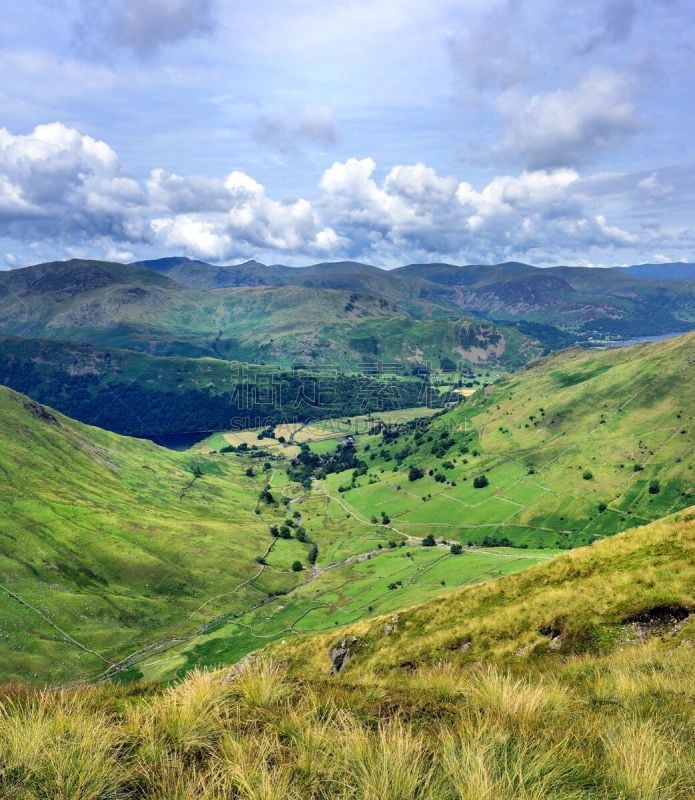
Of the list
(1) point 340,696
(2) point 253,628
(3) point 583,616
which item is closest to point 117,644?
(2) point 253,628

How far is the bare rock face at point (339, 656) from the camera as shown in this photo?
49750mm

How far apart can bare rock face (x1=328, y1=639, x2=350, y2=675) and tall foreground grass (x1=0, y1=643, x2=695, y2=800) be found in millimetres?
43200

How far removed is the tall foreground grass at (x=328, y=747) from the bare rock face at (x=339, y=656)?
43.2 meters

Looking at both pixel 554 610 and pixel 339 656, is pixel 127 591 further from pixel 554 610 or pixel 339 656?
pixel 554 610

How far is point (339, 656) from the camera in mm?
51250

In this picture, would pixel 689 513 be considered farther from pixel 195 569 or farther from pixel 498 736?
pixel 195 569

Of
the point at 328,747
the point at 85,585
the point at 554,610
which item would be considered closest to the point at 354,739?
the point at 328,747

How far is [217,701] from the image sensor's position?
31.8 feet

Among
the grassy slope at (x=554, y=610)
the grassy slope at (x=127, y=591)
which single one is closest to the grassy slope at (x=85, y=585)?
the grassy slope at (x=127, y=591)

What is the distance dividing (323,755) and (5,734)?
503cm

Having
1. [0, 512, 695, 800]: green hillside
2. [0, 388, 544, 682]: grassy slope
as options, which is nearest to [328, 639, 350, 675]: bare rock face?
[0, 512, 695, 800]: green hillside

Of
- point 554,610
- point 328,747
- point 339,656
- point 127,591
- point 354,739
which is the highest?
point 354,739

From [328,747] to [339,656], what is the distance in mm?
47995

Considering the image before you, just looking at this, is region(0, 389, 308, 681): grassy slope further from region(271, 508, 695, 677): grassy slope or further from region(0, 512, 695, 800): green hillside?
region(0, 512, 695, 800): green hillside
